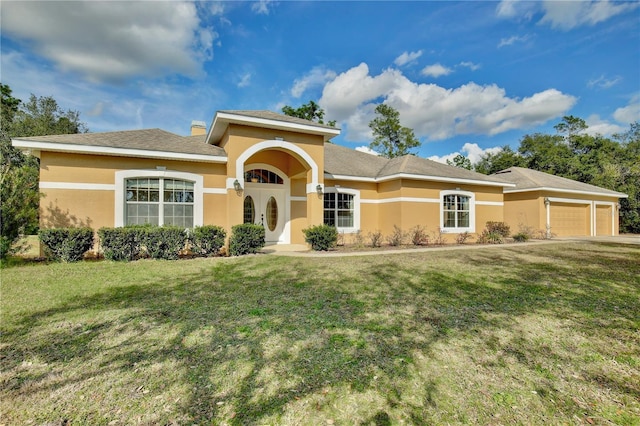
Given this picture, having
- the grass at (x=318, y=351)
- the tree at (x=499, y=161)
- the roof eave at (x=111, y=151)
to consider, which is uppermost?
the tree at (x=499, y=161)

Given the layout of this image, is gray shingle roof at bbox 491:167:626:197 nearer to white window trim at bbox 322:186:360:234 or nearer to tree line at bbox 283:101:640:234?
tree line at bbox 283:101:640:234

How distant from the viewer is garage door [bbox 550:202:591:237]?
65.2 ft

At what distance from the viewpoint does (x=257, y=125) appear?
11.6 metres

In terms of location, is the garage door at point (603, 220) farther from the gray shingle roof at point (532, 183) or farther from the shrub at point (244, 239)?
the shrub at point (244, 239)

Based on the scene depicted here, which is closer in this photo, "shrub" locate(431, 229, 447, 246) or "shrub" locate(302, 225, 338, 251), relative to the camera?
"shrub" locate(302, 225, 338, 251)

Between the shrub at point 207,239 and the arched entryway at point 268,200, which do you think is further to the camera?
the arched entryway at point 268,200

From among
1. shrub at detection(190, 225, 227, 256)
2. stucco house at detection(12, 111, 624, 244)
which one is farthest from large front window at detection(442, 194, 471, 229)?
shrub at detection(190, 225, 227, 256)

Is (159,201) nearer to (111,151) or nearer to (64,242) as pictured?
(111,151)

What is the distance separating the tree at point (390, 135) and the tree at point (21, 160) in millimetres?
30826

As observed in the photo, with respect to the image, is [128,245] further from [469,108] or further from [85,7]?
[469,108]

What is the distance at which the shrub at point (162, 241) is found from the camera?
30.1 ft

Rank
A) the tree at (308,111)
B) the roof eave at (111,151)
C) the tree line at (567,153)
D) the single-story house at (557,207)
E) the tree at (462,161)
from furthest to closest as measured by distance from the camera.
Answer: the tree at (462,161) → the tree at (308,111) → the tree line at (567,153) → the single-story house at (557,207) → the roof eave at (111,151)

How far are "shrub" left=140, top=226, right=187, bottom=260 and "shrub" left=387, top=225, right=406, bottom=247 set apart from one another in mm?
9634

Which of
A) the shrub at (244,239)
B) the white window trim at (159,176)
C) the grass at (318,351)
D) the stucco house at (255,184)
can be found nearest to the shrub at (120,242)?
the white window trim at (159,176)
